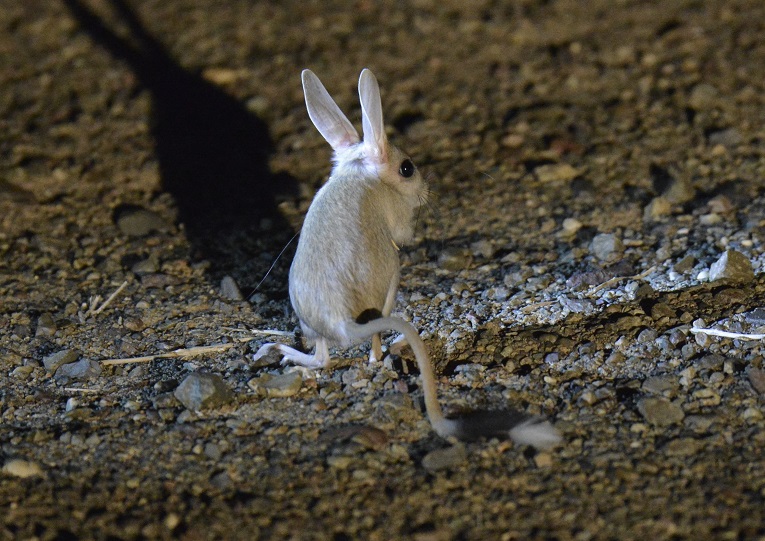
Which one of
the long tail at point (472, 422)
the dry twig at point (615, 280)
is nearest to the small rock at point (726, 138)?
the dry twig at point (615, 280)

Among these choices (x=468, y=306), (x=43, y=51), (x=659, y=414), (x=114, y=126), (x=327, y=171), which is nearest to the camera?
(x=659, y=414)

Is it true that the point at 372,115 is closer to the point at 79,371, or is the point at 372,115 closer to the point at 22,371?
the point at 79,371

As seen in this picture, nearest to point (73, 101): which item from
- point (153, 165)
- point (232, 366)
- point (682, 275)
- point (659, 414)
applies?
point (153, 165)

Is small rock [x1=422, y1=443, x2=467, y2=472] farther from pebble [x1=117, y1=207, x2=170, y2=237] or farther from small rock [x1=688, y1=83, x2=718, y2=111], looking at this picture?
small rock [x1=688, y1=83, x2=718, y2=111]

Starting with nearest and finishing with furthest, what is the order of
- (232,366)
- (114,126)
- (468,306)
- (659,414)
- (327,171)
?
(659,414) < (232,366) < (468,306) < (327,171) < (114,126)

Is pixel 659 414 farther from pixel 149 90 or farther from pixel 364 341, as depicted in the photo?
pixel 149 90

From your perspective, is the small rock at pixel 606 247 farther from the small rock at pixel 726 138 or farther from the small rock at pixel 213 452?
the small rock at pixel 213 452
